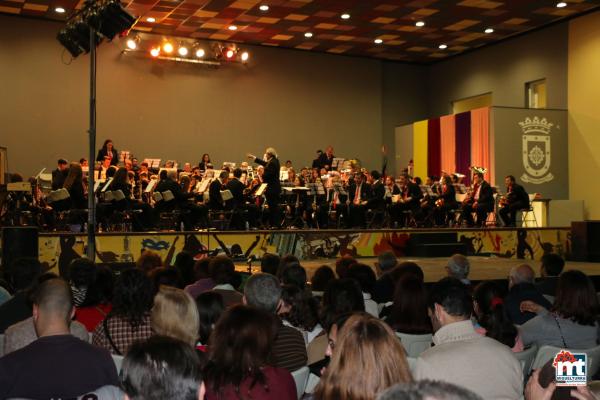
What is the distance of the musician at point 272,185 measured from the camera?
1373 cm

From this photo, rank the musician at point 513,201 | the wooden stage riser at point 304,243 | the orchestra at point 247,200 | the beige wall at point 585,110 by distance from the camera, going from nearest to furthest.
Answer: the wooden stage riser at point 304,243 < the orchestra at point 247,200 < the musician at point 513,201 < the beige wall at point 585,110

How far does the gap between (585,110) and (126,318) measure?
16285 mm

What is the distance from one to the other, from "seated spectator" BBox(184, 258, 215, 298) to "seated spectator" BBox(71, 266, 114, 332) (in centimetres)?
80

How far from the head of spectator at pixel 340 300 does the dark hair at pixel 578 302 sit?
118cm

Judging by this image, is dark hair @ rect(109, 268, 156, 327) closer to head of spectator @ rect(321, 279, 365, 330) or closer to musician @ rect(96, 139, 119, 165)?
head of spectator @ rect(321, 279, 365, 330)

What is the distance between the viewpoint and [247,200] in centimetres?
1425

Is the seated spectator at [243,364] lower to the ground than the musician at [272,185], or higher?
lower

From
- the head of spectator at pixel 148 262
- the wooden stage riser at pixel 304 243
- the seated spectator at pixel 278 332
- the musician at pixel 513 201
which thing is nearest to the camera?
the seated spectator at pixel 278 332

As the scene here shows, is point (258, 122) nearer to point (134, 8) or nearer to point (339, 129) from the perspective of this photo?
point (339, 129)

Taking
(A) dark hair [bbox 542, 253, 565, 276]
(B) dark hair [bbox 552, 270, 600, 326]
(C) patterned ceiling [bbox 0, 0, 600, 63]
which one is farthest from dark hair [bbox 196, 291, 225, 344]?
(C) patterned ceiling [bbox 0, 0, 600, 63]

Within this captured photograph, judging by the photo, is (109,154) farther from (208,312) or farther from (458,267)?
(208,312)

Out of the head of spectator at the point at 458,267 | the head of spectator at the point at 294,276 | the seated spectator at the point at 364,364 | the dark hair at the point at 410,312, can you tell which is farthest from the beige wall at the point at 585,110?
the seated spectator at the point at 364,364

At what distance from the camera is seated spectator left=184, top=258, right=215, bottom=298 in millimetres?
5703

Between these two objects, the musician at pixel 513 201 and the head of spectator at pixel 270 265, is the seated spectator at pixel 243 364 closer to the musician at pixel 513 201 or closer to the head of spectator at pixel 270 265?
the head of spectator at pixel 270 265
